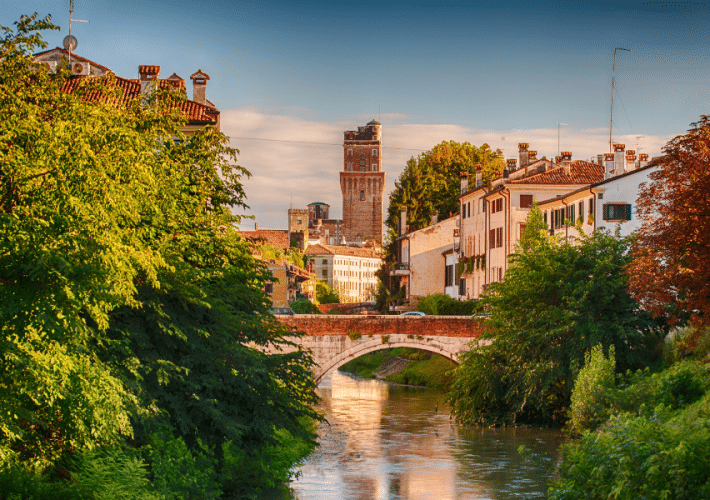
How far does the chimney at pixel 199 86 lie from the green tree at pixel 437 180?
26.2 m

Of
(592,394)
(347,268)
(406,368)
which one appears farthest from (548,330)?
(347,268)

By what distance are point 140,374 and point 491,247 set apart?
1299 inches

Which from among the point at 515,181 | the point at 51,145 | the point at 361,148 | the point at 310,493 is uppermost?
the point at 361,148

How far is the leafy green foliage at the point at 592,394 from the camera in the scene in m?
21.4

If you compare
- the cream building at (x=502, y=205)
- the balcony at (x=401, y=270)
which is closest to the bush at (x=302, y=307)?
the balcony at (x=401, y=270)

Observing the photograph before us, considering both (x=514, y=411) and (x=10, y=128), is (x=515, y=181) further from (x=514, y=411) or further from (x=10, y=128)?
(x=10, y=128)

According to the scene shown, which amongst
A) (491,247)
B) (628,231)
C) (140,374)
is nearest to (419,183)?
(491,247)

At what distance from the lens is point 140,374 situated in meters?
12.9

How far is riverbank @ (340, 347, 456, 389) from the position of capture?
43.4m

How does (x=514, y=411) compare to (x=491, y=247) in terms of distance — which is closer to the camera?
(x=514, y=411)

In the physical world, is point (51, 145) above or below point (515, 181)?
below

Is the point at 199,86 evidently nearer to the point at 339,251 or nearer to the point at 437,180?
the point at 437,180

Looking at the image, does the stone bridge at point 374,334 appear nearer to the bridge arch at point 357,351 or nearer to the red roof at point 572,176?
the bridge arch at point 357,351

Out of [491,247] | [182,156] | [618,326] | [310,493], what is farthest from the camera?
[491,247]
